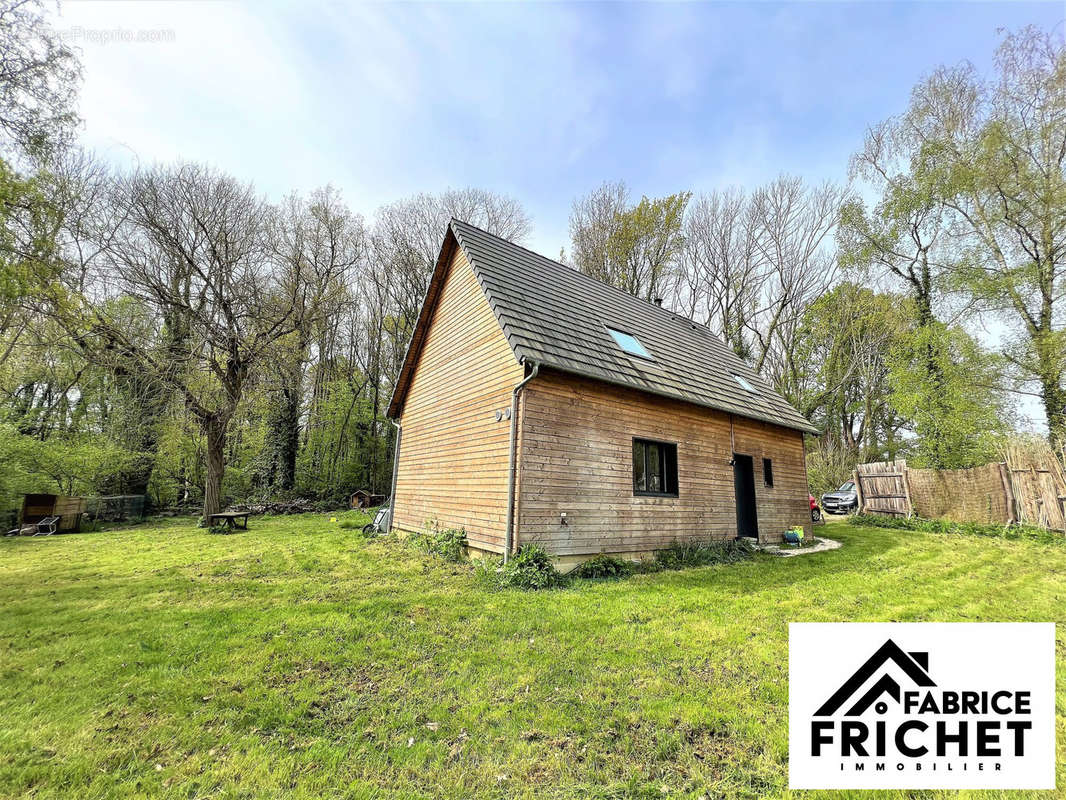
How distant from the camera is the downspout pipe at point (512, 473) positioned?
649 cm

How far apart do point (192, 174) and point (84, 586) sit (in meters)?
14.6

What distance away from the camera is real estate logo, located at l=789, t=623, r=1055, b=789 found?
2385mm

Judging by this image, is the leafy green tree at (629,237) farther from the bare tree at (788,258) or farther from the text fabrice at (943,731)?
the text fabrice at (943,731)

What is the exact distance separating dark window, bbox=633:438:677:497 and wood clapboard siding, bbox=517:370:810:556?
0.50ft

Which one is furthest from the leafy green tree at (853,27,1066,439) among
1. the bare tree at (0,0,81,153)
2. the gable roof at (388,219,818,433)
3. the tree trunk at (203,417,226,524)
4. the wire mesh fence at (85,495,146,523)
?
the wire mesh fence at (85,495,146,523)

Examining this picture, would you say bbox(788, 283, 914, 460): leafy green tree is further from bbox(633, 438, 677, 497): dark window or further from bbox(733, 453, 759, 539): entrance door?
bbox(633, 438, 677, 497): dark window

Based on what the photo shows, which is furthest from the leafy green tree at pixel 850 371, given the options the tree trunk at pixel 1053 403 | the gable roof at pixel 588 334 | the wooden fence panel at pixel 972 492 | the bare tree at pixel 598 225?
the gable roof at pixel 588 334

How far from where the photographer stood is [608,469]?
7.56 meters

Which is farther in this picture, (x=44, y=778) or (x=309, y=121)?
(x=309, y=121)

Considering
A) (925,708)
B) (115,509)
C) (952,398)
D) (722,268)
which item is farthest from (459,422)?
(722,268)

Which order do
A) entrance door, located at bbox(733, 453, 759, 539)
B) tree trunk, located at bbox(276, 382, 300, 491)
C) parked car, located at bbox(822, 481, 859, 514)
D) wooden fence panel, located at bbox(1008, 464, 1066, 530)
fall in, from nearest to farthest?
entrance door, located at bbox(733, 453, 759, 539) → wooden fence panel, located at bbox(1008, 464, 1066, 530) → parked car, located at bbox(822, 481, 859, 514) → tree trunk, located at bbox(276, 382, 300, 491)

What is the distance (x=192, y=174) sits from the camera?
14633mm

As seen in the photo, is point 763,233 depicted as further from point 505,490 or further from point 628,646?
point 628,646

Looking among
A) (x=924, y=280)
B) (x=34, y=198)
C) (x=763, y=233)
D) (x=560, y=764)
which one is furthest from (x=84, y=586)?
(x=763, y=233)
